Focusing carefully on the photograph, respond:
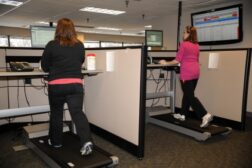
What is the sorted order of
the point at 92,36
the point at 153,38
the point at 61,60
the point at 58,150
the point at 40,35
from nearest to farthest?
1. the point at 61,60
2. the point at 58,150
3. the point at 40,35
4. the point at 153,38
5. the point at 92,36

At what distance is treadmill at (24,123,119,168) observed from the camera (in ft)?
6.25

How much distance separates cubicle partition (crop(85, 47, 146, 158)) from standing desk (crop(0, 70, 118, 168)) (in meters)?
0.31

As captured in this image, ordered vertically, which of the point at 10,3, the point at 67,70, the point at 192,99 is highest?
the point at 10,3

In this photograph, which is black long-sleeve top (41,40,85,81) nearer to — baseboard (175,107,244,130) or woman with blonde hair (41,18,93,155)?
woman with blonde hair (41,18,93,155)

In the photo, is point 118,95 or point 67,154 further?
point 118,95

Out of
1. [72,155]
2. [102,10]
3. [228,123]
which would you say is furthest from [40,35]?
[102,10]

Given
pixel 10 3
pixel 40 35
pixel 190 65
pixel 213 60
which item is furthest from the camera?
pixel 10 3

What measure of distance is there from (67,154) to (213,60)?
252cm

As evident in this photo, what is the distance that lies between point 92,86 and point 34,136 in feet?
2.94

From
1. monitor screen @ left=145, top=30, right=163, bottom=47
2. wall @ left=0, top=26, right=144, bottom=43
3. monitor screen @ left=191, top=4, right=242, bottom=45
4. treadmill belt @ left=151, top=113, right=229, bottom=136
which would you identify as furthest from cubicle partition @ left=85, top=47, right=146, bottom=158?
wall @ left=0, top=26, right=144, bottom=43

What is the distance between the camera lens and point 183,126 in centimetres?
306

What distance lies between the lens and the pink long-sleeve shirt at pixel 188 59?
3.04 metres

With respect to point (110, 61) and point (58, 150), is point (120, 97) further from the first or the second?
point (58, 150)

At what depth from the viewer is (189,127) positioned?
118 inches
